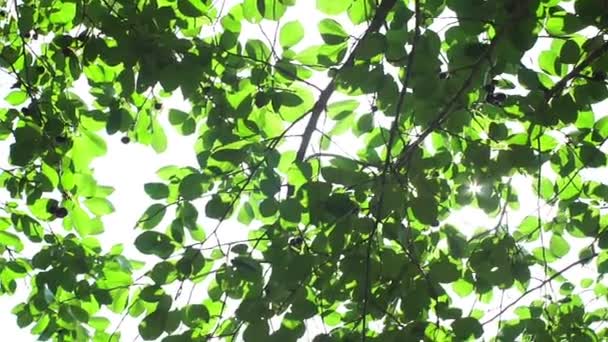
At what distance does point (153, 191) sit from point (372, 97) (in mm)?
731

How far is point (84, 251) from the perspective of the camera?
221 cm

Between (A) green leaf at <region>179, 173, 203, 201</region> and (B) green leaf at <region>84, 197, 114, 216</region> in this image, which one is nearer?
(A) green leaf at <region>179, 173, 203, 201</region>

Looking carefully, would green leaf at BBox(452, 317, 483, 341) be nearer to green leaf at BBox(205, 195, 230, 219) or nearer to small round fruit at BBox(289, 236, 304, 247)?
small round fruit at BBox(289, 236, 304, 247)

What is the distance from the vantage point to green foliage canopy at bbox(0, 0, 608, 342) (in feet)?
5.67

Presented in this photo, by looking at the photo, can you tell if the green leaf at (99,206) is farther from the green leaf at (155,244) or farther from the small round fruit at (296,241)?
the small round fruit at (296,241)

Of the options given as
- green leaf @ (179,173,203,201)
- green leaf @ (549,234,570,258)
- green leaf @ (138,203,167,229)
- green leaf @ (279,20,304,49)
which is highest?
green leaf @ (279,20,304,49)

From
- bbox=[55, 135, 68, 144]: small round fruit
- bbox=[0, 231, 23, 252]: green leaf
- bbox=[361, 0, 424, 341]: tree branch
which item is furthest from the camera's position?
bbox=[0, 231, 23, 252]: green leaf

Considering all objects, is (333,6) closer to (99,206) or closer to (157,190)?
(157,190)

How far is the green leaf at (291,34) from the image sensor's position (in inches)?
76.5

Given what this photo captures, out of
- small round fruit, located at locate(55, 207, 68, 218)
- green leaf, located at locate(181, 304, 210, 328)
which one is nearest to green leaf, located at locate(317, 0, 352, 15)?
green leaf, located at locate(181, 304, 210, 328)

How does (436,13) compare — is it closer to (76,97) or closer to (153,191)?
(153,191)

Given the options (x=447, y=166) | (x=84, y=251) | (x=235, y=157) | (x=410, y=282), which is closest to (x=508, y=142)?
(x=447, y=166)

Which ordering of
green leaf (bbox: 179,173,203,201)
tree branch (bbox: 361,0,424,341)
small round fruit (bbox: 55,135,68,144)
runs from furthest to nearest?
1. small round fruit (bbox: 55,135,68,144)
2. green leaf (bbox: 179,173,203,201)
3. tree branch (bbox: 361,0,424,341)

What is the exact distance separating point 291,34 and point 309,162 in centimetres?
38
